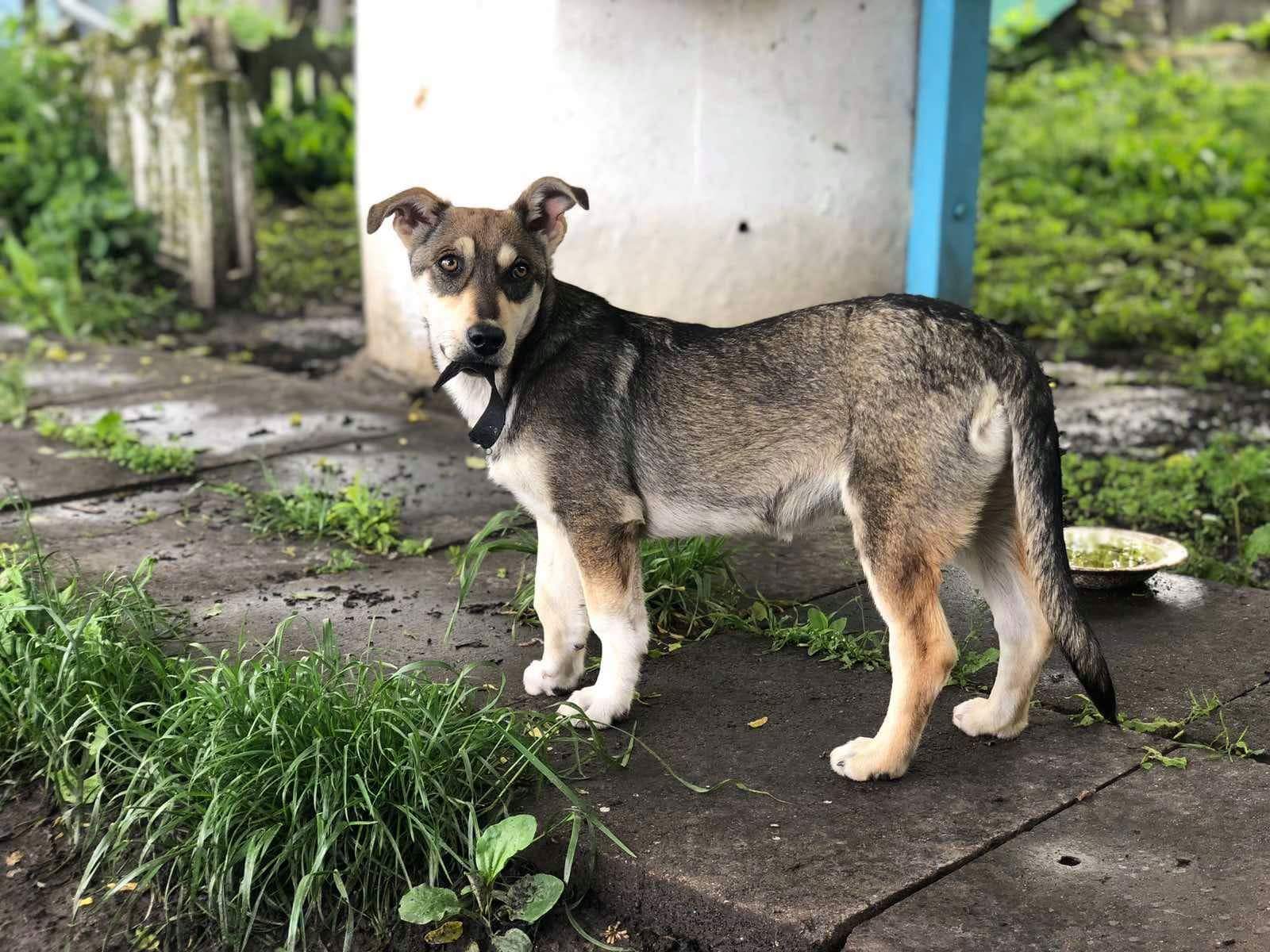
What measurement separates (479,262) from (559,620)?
112cm

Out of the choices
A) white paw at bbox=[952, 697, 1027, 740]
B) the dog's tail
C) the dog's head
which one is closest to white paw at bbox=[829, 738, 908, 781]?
white paw at bbox=[952, 697, 1027, 740]

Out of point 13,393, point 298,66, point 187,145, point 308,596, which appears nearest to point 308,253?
point 187,145

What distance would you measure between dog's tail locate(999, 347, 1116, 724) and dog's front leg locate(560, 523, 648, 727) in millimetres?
1111

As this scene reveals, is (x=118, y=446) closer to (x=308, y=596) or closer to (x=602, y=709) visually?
(x=308, y=596)

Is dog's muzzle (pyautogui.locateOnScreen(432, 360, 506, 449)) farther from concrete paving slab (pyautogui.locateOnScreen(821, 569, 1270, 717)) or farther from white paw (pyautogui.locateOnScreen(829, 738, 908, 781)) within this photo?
concrete paving slab (pyautogui.locateOnScreen(821, 569, 1270, 717))

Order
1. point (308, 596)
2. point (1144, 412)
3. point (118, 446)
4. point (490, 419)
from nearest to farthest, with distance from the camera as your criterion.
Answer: point (490, 419) < point (308, 596) < point (118, 446) < point (1144, 412)

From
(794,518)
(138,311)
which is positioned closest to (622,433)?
(794,518)

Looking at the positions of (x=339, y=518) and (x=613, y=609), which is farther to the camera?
(x=339, y=518)

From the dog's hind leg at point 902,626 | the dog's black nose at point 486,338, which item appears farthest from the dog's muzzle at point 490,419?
the dog's hind leg at point 902,626

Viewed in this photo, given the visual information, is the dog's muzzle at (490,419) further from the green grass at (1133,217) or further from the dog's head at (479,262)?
the green grass at (1133,217)

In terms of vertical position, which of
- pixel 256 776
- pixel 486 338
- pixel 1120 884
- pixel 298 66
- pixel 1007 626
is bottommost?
pixel 1120 884

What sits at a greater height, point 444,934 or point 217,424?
point 217,424

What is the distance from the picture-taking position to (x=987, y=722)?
163 inches

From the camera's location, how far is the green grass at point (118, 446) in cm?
663
